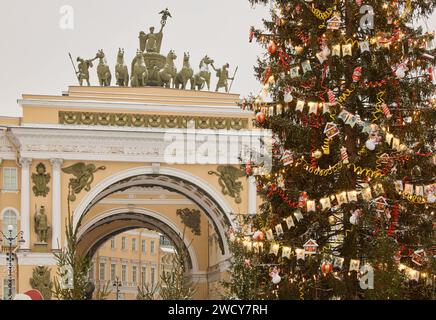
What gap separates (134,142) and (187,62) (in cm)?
441

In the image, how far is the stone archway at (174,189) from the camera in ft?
123

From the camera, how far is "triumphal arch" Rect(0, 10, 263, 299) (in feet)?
120

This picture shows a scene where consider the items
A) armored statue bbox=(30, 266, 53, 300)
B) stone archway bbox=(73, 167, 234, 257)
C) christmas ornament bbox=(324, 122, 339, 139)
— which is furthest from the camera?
stone archway bbox=(73, 167, 234, 257)

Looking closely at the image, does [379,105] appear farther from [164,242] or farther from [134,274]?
[164,242]

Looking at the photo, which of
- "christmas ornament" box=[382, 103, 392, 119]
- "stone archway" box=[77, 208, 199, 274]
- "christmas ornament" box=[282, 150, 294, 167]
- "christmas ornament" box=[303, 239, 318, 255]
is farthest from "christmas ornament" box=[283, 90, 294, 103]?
"stone archway" box=[77, 208, 199, 274]

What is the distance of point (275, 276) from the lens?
1627cm

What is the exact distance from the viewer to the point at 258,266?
1684 centimetres

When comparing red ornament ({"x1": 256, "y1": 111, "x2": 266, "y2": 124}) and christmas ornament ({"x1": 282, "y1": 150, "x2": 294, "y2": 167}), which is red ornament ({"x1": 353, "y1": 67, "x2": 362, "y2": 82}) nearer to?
christmas ornament ({"x1": 282, "y1": 150, "x2": 294, "y2": 167})

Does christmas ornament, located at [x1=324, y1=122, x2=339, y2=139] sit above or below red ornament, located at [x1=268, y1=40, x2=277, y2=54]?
below

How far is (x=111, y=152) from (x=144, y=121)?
1.71 meters

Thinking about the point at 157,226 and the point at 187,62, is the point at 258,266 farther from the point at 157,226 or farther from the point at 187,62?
the point at 157,226

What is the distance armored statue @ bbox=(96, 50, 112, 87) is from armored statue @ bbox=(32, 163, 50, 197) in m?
4.60

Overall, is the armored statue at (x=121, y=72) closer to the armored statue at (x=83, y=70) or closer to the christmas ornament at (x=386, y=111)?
the armored statue at (x=83, y=70)
